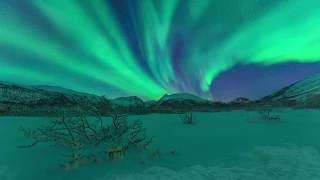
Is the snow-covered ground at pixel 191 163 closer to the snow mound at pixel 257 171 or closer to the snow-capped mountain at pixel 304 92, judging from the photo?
the snow mound at pixel 257 171

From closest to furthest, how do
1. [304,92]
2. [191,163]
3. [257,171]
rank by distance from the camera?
[257,171] → [191,163] → [304,92]

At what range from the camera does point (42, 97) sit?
37.6m

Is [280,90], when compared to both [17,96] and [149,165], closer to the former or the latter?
[17,96]

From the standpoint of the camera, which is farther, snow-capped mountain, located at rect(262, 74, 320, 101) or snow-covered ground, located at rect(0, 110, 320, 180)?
snow-capped mountain, located at rect(262, 74, 320, 101)

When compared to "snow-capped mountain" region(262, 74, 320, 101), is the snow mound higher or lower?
lower

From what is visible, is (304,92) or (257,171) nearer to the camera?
(257,171)

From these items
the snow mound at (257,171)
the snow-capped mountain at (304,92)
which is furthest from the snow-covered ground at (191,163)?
the snow-capped mountain at (304,92)

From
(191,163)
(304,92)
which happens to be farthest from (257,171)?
(304,92)

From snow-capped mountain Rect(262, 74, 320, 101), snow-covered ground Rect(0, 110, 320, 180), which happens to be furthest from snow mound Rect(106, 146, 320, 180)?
snow-capped mountain Rect(262, 74, 320, 101)

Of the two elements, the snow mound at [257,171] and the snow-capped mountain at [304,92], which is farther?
the snow-capped mountain at [304,92]

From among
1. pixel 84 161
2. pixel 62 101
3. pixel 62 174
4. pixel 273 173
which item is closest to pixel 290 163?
pixel 273 173

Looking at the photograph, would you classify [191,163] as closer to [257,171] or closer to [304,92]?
[257,171]

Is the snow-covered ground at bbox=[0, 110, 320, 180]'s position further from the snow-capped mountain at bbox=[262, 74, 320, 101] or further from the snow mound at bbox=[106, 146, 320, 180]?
the snow-capped mountain at bbox=[262, 74, 320, 101]

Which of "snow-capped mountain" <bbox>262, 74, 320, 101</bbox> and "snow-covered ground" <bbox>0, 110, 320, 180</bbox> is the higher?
"snow-capped mountain" <bbox>262, 74, 320, 101</bbox>
